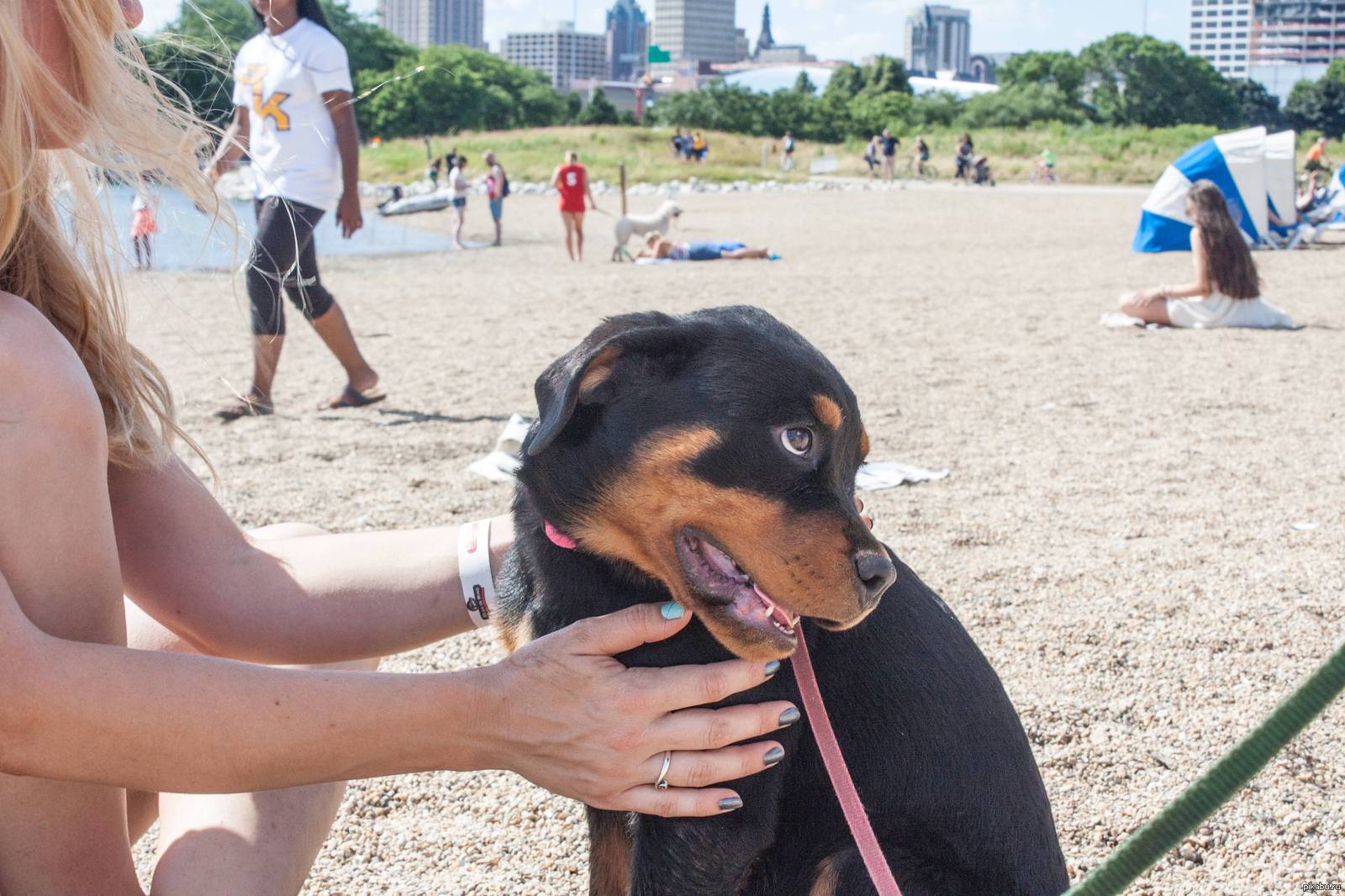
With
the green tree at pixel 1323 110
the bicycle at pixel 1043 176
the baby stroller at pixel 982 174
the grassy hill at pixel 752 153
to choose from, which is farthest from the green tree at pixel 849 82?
the baby stroller at pixel 982 174

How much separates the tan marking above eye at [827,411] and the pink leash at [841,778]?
369mm

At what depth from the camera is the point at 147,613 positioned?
2.49m

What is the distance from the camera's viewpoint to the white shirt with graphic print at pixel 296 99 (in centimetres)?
725

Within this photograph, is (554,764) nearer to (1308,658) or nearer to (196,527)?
(196,527)

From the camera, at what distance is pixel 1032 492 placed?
5816mm

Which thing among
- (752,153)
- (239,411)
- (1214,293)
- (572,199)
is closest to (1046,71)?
(752,153)

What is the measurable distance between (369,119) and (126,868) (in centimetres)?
8371

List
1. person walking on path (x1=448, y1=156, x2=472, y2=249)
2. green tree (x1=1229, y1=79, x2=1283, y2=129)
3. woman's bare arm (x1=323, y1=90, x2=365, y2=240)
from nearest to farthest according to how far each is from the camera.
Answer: woman's bare arm (x1=323, y1=90, x2=365, y2=240) < person walking on path (x1=448, y1=156, x2=472, y2=249) < green tree (x1=1229, y1=79, x2=1283, y2=129)

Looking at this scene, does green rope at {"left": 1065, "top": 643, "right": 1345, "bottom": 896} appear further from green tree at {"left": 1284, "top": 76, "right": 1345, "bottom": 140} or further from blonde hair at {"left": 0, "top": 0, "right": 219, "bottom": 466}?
green tree at {"left": 1284, "top": 76, "right": 1345, "bottom": 140}

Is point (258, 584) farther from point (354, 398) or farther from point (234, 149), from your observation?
point (354, 398)

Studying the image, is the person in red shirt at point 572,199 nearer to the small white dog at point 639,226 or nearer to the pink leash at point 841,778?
the small white dog at point 639,226

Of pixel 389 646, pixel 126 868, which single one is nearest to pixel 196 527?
pixel 389 646

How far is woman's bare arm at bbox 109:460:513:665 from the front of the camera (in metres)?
2.41

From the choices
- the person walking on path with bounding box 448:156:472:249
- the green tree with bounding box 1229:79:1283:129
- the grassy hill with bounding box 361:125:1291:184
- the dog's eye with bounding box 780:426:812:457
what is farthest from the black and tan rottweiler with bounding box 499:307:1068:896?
the green tree with bounding box 1229:79:1283:129
